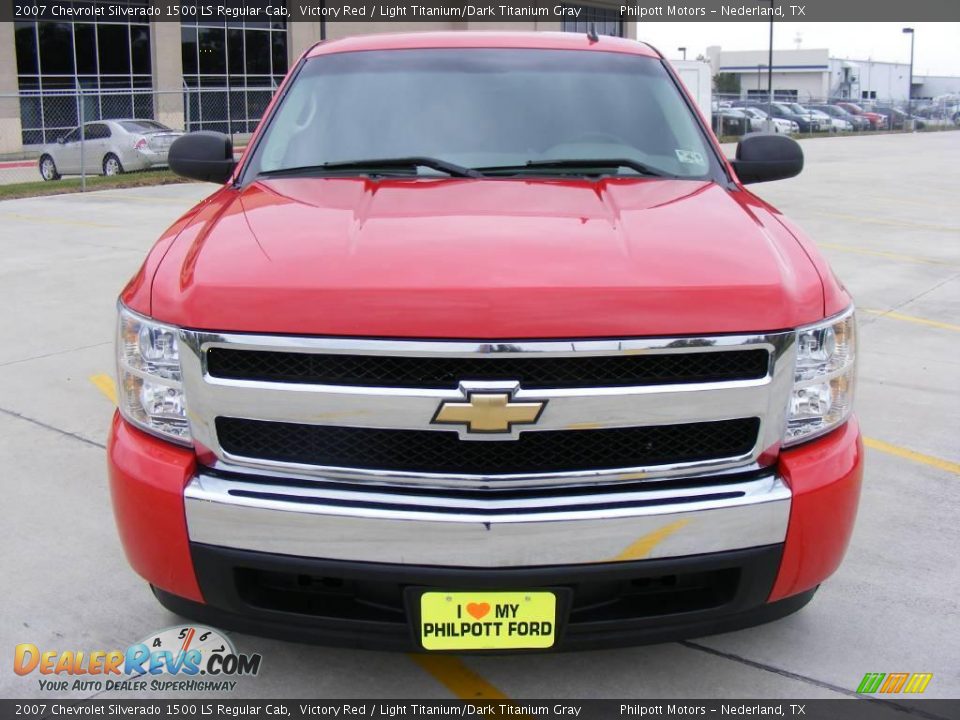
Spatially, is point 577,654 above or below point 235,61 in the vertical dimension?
below

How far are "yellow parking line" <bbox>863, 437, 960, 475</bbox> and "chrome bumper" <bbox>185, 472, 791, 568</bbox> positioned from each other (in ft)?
8.73

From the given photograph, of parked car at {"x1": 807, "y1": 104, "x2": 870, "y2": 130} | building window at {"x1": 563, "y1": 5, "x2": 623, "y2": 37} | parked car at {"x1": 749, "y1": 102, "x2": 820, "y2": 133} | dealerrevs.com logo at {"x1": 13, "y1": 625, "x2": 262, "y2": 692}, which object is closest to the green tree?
parked car at {"x1": 807, "y1": 104, "x2": 870, "y2": 130}

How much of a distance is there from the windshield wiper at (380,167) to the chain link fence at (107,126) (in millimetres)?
16543

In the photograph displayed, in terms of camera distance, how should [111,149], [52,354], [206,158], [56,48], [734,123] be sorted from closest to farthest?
[206,158] → [52,354] → [111,149] → [56,48] → [734,123]

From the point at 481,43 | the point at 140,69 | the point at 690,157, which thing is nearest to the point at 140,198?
the point at 481,43

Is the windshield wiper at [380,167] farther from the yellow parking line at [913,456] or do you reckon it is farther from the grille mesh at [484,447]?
the yellow parking line at [913,456]

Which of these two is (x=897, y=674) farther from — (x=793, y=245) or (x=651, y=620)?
(x=793, y=245)

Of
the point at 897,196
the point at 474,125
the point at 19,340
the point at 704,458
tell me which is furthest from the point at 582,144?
the point at 897,196

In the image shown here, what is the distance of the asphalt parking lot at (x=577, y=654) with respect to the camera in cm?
301

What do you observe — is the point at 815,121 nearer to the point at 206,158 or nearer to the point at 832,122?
the point at 832,122

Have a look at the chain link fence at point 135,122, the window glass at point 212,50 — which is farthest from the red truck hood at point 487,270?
the window glass at point 212,50

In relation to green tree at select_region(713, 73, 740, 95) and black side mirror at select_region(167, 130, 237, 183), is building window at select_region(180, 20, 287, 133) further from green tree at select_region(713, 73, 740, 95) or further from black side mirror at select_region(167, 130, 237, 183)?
green tree at select_region(713, 73, 740, 95)

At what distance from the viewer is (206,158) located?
165 inches

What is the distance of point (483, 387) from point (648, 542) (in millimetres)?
541
